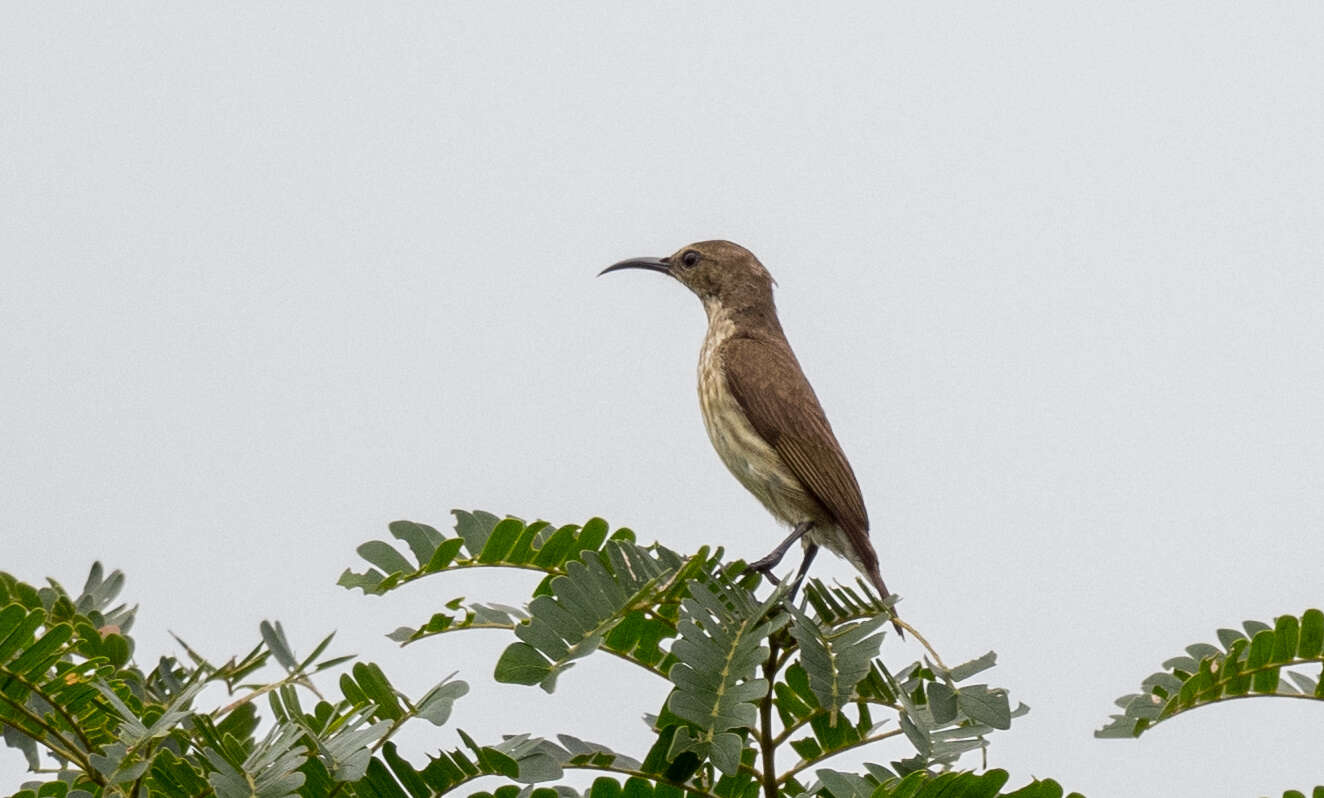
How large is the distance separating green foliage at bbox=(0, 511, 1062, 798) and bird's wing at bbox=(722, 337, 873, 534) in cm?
194

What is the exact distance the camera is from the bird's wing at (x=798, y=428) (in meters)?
5.35

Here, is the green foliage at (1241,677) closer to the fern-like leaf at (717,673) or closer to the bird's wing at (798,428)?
the fern-like leaf at (717,673)

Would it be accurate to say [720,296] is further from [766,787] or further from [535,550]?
[766,787]

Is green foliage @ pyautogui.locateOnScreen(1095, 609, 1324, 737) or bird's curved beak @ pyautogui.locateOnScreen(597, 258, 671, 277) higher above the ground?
bird's curved beak @ pyautogui.locateOnScreen(597, 258, 671, 277)

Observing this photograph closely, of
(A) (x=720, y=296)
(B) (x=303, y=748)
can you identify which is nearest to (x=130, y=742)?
(B) (x=303, y=748)

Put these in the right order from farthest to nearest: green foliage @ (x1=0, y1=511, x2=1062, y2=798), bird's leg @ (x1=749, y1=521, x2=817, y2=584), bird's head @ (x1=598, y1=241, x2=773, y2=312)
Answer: bird's head @ (x1=598, y1=241, x2=773, y2=312) < bird's leg @ (x1=749, y1=521, x2=817, y2=584) < green foliage @ (x1=0, y1=511, x2=1062, y2=798)

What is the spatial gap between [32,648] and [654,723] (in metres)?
1.09

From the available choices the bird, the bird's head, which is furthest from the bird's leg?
the bird's head

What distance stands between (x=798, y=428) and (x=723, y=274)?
3.84ft

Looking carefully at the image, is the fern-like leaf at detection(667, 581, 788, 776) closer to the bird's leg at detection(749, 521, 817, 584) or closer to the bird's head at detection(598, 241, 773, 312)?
the bird's leg at detection(749, 521, 817, 584)

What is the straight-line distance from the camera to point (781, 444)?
18.0 ft

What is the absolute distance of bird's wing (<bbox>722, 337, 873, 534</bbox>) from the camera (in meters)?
5.35

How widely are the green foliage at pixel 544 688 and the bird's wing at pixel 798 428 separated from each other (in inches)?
76.2

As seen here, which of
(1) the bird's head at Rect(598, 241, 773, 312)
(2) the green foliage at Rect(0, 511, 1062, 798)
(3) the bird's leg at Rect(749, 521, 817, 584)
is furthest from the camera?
(1) the bird's head at Rect(598, 241, 773, 312)
